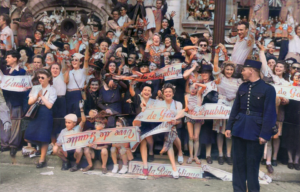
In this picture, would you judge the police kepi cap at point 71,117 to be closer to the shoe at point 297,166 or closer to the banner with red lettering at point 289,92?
the banner with red lettering at point 289,92

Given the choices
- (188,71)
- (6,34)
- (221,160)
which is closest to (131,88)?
(188,71)

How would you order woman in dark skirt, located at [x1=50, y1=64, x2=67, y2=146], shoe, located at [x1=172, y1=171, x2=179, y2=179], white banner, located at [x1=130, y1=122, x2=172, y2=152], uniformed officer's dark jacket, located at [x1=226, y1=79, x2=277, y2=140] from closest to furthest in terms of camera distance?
uniformed officer's dark jacket, located at [x1=226, y1=79, x2=277, y2=140], shoe, located at [x1=172, y1=171, x2=179, y2=179], white banner, located at [x1=130, y1=122, x2=172, y2=152], woman in dark skirt, located at [x1=50, y1=64, x2=67, y2=146]

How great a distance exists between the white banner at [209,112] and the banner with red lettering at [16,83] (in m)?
3.08

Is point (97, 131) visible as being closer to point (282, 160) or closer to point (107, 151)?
point (107, 151)

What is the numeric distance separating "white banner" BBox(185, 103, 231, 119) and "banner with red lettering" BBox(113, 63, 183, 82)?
0.69 m

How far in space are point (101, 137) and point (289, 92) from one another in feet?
11.2

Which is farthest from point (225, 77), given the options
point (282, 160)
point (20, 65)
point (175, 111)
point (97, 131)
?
point (20, 65)

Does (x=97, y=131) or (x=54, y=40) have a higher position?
(x=54, y=40)

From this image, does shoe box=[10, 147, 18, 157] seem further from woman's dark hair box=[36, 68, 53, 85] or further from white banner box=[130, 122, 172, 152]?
white banner box=[130, 122, 172, 152]

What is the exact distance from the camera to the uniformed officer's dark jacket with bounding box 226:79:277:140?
4480 mm

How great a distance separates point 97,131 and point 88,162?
58 cm

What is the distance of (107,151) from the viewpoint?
6105 mm

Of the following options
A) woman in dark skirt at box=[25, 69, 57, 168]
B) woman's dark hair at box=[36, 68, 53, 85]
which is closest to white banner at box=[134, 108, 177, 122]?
woman in dark skirt at box=[25, 69, 57, 168]

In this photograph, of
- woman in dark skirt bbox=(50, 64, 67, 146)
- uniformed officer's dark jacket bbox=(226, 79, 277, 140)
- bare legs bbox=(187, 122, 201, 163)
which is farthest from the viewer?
woman in dark skirt bbox=(50, 64, 67, 146)
